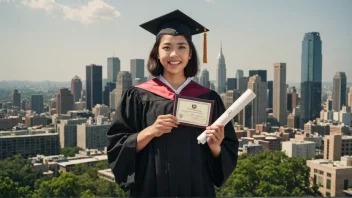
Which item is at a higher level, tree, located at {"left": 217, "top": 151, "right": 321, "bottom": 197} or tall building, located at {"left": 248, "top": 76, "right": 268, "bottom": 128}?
tall building, located at {"left": 248, "top": 76, "right": 268, "bottom": 128}

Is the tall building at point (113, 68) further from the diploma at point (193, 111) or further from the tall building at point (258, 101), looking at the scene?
the diploma at point (193, 111)

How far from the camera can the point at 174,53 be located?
0.99 metres

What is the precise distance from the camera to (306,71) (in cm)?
4284

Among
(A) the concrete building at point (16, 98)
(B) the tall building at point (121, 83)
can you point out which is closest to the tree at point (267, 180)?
(B) the tall building at point (121, 83)

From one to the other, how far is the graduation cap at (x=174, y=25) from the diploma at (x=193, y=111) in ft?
0.66

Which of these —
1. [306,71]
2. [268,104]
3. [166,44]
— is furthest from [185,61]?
[306,71]

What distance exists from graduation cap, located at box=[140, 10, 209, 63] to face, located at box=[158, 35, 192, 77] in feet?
0.08

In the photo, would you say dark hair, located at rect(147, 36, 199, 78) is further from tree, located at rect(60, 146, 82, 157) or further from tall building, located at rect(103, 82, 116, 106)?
tall building, located at rect(103, 82, 116, 106)

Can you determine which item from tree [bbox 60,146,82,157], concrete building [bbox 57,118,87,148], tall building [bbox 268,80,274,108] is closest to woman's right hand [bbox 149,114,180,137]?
tree [bbox 60,146,82,157]

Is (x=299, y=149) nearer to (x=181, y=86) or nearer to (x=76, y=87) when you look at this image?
(x=181, y=86)

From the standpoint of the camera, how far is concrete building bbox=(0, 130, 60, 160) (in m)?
21.4

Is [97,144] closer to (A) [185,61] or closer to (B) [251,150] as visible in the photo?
(B) [251,150]

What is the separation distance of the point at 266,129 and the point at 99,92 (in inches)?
761

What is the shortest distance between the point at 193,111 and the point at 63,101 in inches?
1565
